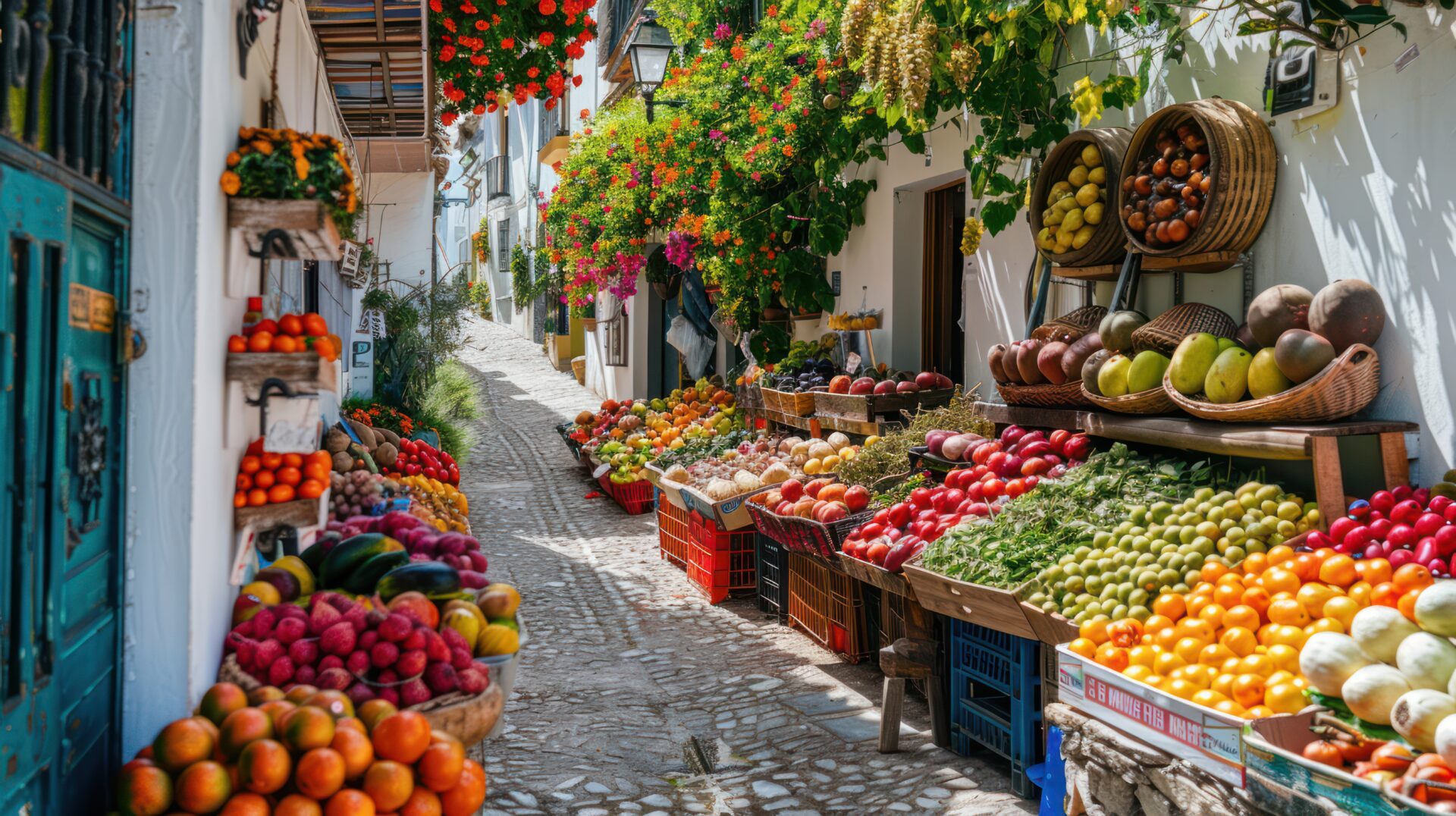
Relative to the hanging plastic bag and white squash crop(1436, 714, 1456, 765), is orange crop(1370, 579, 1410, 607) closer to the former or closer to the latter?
white squash crop(1436, 714, 1456, 765)

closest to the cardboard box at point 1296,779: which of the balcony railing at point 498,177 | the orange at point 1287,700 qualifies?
the orange at point 1287,700

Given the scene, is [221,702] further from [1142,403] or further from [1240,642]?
[1142,403]

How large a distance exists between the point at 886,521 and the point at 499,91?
4173 millimetres

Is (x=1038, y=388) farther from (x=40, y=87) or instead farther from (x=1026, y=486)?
(x=40, y=87)

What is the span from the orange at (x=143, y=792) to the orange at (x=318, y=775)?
302mm

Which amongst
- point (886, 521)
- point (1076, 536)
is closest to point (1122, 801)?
point (1076, 536)

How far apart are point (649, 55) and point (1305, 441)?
8162 millimetres

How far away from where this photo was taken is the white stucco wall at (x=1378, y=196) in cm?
427

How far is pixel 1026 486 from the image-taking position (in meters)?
5.49

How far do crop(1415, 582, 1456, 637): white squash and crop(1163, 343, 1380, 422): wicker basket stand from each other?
4.06ft

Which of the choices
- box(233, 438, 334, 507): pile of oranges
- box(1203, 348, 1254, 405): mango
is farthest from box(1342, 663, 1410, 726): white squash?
box(233, 438, 334, 507): pile of oranges

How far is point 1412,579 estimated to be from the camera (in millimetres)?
3367

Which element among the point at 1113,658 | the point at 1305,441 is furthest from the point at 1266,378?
the point at 1113,658

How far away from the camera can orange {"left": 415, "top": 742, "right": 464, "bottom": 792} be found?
9.29ft
